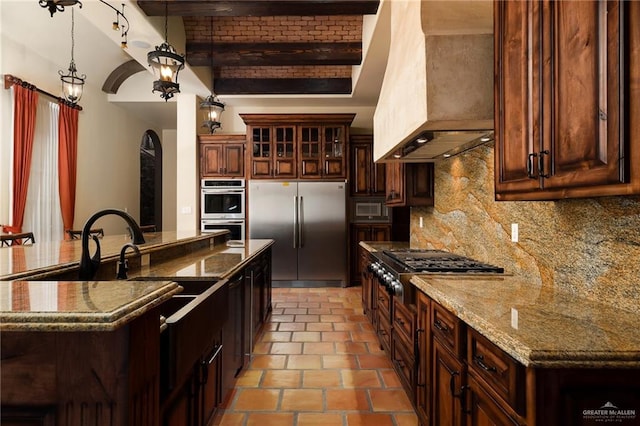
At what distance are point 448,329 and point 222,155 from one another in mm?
5353

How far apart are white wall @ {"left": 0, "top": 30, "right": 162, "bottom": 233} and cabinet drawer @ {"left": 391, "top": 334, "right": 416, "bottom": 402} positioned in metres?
5.21

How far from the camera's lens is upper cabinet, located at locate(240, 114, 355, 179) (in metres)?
6.00

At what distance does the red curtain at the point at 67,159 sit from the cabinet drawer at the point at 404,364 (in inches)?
222

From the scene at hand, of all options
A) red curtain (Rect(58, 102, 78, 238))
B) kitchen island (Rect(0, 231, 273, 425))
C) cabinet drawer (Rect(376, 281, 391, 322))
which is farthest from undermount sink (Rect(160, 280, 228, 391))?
red curtain (Rect(58, 102, 78, 238))

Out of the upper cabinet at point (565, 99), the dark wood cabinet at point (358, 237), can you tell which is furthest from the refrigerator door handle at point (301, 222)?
the upper cabinet at point (565, 99)

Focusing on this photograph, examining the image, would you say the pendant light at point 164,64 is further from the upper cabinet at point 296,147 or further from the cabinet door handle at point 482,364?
the cabinet door handle at point 482,364

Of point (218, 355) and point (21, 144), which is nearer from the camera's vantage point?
point (218, 355)

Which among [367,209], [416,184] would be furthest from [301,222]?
[416,184]

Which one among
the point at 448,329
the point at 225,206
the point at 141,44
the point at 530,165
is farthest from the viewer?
the point at 225,206

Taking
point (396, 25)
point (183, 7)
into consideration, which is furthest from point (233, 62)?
Answer: point (396, 25)

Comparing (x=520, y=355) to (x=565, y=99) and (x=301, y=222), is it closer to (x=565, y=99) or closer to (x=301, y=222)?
(x=565, y=99)

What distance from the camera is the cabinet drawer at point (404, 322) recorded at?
85.8 inches

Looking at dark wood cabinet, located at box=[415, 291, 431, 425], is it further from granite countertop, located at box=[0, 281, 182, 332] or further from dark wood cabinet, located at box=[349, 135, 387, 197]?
dark wood cabinet, located at box=[349, 135, 387, 197]

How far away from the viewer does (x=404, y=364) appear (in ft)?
7.77
